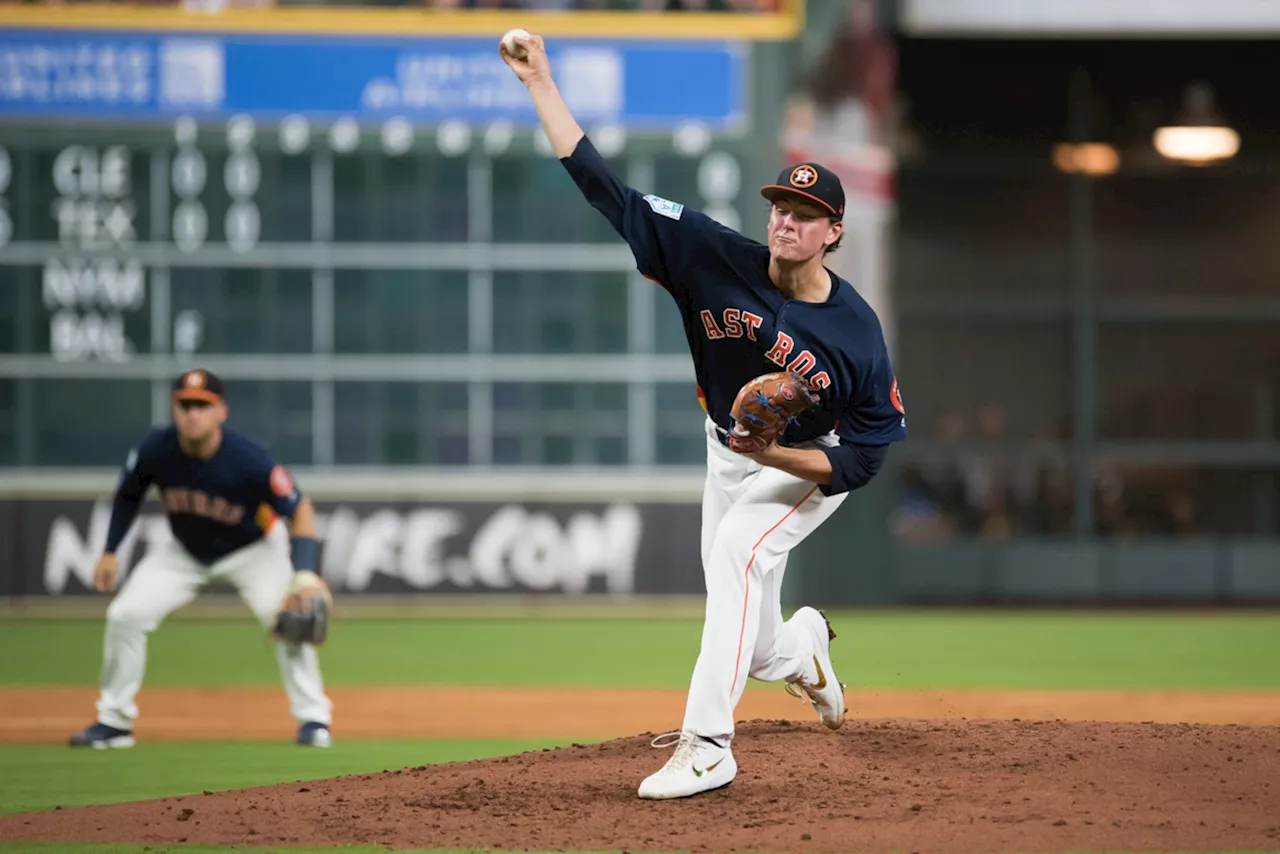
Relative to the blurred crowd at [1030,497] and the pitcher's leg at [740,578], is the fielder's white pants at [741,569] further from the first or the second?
the blurred crowd at [1030,497]

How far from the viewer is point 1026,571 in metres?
18.5

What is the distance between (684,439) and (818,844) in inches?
412

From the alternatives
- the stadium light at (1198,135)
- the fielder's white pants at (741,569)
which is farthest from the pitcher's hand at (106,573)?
the stadium light at (1198,135)

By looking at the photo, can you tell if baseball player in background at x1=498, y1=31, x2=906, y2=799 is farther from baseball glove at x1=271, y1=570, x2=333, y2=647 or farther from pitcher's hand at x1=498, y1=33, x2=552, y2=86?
baseball glove at x1=271, y1=570, x2=333, y2=647

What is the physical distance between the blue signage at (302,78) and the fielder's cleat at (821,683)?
932 cm

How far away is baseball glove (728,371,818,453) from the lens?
5129 millimetres

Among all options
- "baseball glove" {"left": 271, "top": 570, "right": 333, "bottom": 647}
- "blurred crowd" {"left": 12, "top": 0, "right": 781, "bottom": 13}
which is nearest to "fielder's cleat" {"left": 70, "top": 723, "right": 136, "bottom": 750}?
"baseball glove" {"left": 271, "top": 570, "right": 333, "bottom": 647}


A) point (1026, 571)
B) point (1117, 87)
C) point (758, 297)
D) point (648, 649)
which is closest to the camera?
point (758, 297)

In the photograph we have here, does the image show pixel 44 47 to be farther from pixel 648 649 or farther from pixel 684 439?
pixel 648 649

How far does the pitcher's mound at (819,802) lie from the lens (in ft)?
16.4

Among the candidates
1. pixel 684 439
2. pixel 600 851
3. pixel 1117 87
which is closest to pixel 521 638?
pixel 684 439

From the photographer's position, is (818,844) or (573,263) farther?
(573,263)

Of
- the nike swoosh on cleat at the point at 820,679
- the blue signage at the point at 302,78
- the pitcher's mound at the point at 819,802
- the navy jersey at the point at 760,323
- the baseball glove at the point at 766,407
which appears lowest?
the pitcher's mound at the point at 819,802

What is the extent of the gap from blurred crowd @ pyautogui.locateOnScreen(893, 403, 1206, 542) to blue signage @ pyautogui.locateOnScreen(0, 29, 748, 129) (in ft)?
20.0
